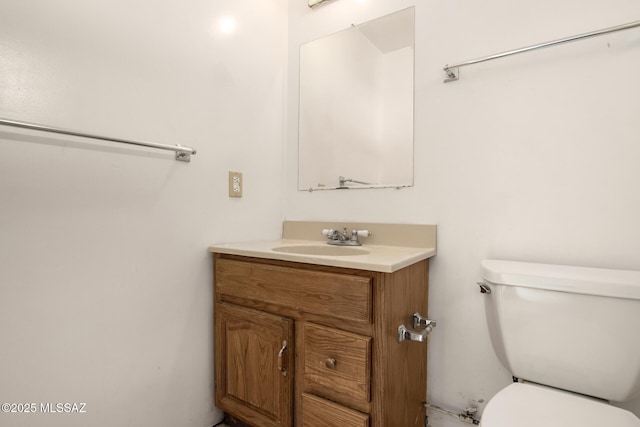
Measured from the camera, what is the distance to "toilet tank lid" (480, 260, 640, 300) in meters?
0.80

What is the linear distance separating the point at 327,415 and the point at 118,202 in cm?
95

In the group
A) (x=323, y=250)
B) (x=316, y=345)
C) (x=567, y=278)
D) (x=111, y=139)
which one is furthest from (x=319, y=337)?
(x=111, y=139)

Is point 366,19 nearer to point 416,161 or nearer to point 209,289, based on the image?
point 416,161

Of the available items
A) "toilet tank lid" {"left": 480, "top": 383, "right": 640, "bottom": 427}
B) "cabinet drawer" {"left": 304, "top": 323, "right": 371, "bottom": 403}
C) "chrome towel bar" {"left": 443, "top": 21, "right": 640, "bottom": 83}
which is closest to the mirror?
"chrome towel bar" {"left": 443, "top": 21, "right": 640, "bottom": 83}

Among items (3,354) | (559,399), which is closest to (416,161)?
Result: (559,399)

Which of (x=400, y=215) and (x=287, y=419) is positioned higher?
(x=400, y=215)

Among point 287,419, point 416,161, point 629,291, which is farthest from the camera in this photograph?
point 416,161

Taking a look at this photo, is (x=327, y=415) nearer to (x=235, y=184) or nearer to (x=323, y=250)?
(x=323, y=250)

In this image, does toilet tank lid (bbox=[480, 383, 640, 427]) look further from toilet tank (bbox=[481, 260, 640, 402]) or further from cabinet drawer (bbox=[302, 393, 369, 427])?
cabinet drawer (bbox=[302, 393, 369, 427])

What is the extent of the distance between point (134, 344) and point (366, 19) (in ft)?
5.29

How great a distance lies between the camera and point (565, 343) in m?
0.87

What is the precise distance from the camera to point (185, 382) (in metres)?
1.23

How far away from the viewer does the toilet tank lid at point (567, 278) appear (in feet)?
2.64

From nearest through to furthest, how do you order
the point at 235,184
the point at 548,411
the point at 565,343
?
the point at 548,411 → the point at 565,343 → the point at 235,184
